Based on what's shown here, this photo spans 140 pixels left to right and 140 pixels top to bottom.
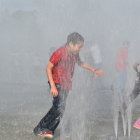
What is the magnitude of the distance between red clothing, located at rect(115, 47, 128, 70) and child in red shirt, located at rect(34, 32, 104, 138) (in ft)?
13.5

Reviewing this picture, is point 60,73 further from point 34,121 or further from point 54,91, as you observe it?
point 34,121

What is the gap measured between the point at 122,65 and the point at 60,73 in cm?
445

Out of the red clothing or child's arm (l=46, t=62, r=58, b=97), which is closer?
child's arm (l=46, t=62, r=58, b=97)

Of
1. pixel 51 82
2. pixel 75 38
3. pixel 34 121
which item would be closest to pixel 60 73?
pixel 51 82

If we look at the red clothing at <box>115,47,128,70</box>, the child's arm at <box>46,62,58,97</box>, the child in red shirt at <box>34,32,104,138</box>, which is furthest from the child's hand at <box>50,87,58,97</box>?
the red clothing at <box>115,47,128,70</box>

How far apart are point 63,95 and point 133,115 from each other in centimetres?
229

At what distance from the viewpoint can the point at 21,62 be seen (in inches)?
768

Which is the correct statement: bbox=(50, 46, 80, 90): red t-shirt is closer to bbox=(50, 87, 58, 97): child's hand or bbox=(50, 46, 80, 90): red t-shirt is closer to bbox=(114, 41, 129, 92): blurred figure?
bbox=(50, 87, 58, 97): child's hand

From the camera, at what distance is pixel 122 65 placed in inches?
346

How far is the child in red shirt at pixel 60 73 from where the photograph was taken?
4582mm

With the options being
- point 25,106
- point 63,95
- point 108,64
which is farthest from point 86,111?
point 108,64

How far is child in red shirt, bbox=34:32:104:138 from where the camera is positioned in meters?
4.58

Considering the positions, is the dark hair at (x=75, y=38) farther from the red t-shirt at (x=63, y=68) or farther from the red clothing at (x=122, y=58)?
the red clothing at (x=122, y=58)

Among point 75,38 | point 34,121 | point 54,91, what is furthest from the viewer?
point 34,121
